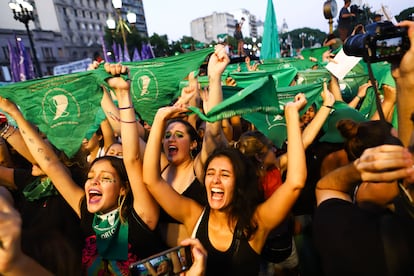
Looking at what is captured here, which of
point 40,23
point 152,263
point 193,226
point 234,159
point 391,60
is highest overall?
point 40,23

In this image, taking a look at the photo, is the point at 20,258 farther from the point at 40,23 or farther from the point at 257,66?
the point at 40,23

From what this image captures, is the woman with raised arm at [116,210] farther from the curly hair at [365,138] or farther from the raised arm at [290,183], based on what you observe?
the curly hair at [365,138]

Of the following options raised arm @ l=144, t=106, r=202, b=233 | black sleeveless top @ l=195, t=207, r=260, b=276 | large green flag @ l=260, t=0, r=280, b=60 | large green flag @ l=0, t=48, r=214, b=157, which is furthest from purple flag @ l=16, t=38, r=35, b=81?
black sleeveless top @ l=195, t=207, r=260, b=276

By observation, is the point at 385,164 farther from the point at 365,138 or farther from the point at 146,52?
the point at 146,52

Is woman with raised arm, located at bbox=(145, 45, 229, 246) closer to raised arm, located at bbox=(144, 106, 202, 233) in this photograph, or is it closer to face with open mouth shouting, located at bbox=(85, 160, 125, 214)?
raised arm, located at bbox=(144, 106, 202, 233)

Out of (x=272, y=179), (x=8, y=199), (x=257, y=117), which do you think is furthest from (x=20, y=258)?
(x=257, y=117)

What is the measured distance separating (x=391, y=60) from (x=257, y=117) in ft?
6.59

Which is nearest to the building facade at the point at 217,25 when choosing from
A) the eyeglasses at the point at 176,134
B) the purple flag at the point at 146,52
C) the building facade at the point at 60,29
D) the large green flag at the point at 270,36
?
the building facade at the point at 60,29

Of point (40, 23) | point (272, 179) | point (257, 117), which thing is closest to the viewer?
point (272, 179)

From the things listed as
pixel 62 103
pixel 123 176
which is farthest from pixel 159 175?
pixel 62 103

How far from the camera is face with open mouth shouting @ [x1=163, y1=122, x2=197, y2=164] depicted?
8.81 ft

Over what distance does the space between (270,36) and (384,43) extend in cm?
742

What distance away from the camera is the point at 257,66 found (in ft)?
20.8

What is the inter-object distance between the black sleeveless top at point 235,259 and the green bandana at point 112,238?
55 centimetres
